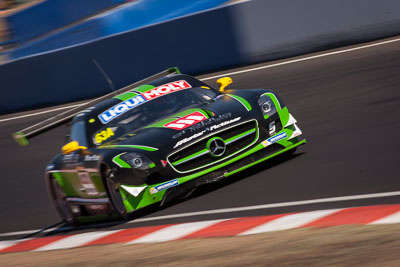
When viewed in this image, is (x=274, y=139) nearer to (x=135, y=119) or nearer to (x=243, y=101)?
(x=243, y=101)

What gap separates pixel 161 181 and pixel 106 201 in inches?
23.5

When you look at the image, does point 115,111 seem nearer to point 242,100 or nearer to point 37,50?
point 242,100

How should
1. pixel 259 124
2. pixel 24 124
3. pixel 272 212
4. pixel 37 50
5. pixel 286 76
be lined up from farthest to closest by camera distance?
pixel 37 50 → pixel 24 124 → pixel 286 76 → pixel 259 124 → pixel 272 212

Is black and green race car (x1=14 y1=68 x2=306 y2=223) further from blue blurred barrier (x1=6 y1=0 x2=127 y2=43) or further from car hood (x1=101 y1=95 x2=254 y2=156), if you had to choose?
blue blurred barrier (x1=6 y1=0 x2=127 y2=43)

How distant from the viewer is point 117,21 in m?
20.3

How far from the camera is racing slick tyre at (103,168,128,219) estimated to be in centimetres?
716

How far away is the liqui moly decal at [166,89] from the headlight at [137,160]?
1234mm

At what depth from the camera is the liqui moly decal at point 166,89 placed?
8281 mm

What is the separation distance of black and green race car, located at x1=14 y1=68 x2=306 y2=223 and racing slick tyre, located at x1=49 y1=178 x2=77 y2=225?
0.01 metres

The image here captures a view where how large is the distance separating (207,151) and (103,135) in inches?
47.1

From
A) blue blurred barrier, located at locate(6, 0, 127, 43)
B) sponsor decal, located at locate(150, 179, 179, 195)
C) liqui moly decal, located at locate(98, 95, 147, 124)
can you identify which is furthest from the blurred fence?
sponsor decal, located at locate(150, 179, 179, 195)

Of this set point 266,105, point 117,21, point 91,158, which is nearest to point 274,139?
point 266,105

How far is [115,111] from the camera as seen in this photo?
26.7 feet

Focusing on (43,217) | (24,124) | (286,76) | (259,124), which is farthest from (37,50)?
(259,124)
